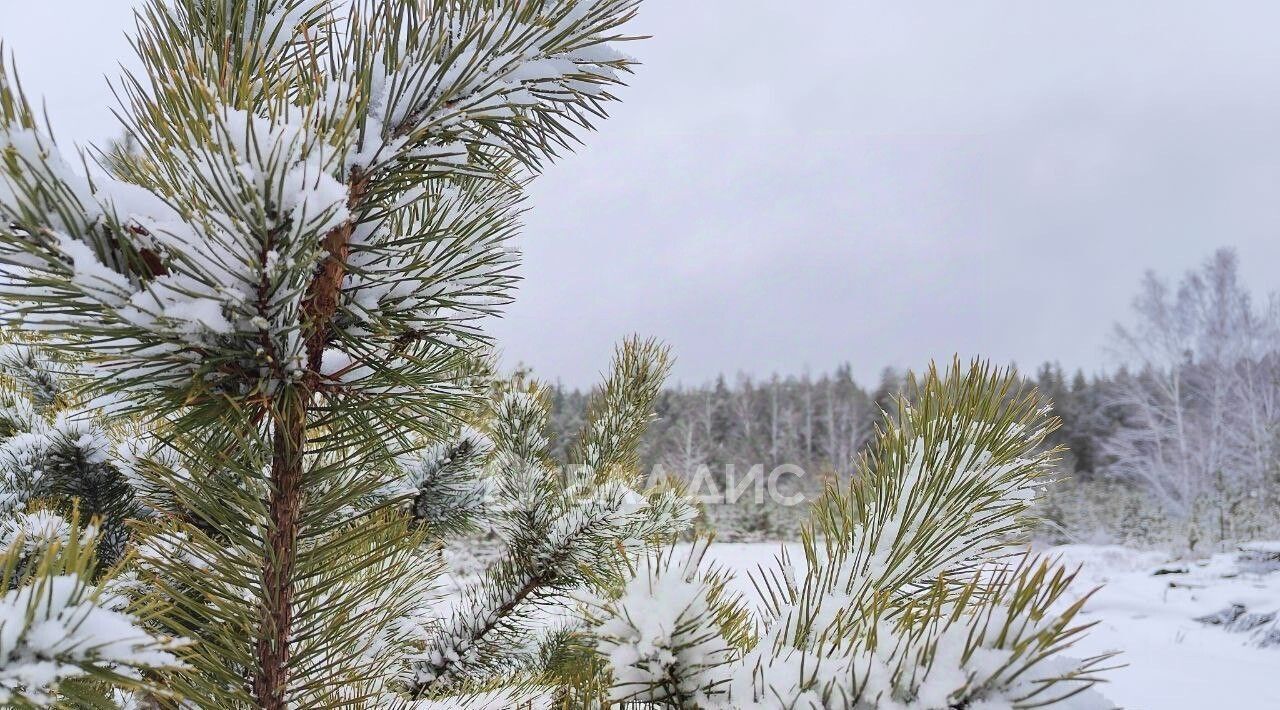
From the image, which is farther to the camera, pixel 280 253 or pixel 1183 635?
pixel 1183 635

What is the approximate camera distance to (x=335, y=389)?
0.78 metres

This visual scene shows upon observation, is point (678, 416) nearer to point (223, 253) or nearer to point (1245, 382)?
point (1245, 382)

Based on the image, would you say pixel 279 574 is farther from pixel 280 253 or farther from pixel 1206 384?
pixel 1206 384

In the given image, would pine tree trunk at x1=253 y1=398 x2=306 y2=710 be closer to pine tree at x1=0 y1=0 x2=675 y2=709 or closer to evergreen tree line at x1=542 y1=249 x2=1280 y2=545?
pine tree at x1=0 y1=0 x2=675 y2=709

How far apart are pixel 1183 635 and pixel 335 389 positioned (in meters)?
10.7

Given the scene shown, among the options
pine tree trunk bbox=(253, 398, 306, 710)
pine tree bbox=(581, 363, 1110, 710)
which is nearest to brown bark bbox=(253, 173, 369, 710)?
pine tree trunk bbox=(253, 398, 306, 710)

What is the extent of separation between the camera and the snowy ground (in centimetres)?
568

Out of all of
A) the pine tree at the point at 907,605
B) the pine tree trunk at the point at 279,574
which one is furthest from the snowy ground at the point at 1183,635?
the pine tree trunk at the point at 279,574

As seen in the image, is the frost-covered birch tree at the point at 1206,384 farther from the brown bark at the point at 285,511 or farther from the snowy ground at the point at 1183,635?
the brown bark at the point at 285,511

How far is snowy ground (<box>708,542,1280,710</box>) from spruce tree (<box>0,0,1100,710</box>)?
116 inches

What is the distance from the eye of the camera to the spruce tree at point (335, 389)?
537 millimetres

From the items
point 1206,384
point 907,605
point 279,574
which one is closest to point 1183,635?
point 907,605

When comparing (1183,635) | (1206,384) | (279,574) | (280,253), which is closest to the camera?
(280,253)

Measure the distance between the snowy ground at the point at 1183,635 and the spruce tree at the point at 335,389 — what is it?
2.95 metres
